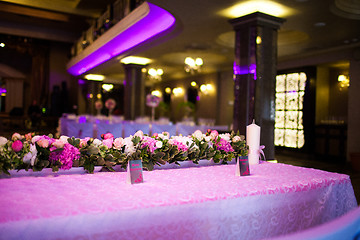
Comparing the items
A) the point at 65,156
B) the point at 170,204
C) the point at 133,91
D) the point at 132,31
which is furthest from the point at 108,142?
the point at 133,91

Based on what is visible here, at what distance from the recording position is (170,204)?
134 cm

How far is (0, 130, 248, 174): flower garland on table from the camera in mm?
1661

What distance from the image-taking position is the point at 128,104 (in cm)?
1116

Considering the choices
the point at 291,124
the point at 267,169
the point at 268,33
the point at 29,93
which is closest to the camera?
the point at 267,169

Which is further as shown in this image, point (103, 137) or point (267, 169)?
point (267, 169)

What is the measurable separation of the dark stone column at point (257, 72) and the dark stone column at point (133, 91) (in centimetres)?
580

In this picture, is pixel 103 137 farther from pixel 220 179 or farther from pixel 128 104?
pixel 128 104

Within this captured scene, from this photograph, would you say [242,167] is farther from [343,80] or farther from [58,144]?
[343,80]

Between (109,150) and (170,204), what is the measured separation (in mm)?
735

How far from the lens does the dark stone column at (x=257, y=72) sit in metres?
5.53

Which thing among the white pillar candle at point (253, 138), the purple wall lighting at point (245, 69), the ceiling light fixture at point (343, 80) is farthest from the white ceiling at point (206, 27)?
the white pillar candle at point (253, 138)

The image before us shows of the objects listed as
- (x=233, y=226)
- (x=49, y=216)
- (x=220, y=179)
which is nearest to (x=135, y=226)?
(x=49, y=216)

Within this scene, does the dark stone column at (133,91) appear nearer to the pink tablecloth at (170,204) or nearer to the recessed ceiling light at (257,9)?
the recessed ceiling light at (257,9)

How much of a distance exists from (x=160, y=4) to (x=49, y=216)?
467cm
